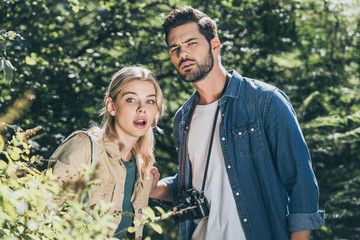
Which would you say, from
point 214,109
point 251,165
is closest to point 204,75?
point 214,109

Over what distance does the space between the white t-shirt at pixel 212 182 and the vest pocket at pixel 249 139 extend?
0.63 feet

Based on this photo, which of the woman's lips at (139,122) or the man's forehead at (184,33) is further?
the man's forehead at (184,33)

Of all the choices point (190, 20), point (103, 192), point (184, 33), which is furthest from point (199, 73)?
point (103, 192)

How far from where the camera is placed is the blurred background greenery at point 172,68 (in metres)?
4.79

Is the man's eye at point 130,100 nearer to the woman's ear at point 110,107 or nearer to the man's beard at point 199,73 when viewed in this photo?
the woman's ear at point 110,107

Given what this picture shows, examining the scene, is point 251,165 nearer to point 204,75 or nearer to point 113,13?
point 204,75

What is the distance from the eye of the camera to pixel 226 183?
2848 millimetres

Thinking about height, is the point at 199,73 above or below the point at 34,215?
above

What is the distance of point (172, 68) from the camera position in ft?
18.5

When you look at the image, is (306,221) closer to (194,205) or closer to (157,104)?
(194,205)

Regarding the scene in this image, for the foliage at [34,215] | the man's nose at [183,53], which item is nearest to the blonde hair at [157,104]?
the man's nose at [183,53]

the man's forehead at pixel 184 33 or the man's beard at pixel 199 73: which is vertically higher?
the man's forehead at pixel 184 33

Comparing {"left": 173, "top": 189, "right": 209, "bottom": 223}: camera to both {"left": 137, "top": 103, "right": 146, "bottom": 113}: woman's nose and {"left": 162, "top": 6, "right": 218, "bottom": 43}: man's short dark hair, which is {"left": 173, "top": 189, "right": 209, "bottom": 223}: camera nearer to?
{"left": 137, "top": 103, "right": 146, "bottom": 113}: woman's nose

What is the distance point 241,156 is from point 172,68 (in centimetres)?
305
